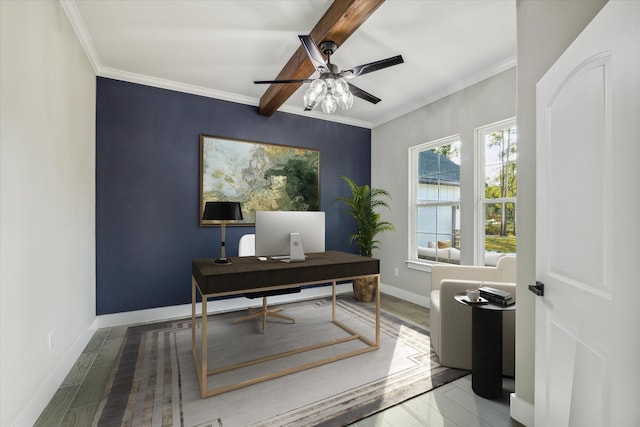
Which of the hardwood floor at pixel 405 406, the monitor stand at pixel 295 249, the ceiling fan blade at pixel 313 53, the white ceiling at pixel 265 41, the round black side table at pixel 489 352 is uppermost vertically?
the white ceiling at pixel 265 41

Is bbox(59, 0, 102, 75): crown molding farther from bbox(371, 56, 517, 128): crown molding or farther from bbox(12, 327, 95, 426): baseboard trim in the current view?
bbox(371, 56, 517, 128): crown molding

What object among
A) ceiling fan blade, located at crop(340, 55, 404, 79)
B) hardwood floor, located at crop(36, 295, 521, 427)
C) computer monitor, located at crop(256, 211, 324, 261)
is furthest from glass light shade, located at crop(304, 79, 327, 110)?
hardwood floor, located at crop(36, 295, 521, 427)

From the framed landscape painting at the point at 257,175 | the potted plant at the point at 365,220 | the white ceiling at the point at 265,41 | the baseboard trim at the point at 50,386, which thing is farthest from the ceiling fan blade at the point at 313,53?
the baseboard trim at the point at 50,386

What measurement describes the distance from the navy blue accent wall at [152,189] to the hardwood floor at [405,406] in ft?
3.45

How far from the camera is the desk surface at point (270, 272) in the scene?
6.37 feet

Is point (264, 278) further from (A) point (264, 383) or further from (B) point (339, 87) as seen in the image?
(B) point (339, 87)

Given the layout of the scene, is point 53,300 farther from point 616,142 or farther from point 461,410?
point 616,142

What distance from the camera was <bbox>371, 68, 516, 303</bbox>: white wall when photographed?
3.07 metres

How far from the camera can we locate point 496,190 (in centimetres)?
315

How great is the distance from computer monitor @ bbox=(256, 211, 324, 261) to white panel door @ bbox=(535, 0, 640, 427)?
1.63m

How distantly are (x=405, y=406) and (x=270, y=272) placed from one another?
4.15 ft

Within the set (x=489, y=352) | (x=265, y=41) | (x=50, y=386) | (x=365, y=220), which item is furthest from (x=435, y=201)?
(x=50, y=386)

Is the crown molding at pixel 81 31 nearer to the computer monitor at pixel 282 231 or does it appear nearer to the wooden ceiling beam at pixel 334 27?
the wooden ceiling beam at pixel 334 27

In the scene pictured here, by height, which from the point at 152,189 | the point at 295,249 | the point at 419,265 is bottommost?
the point at 419,265
